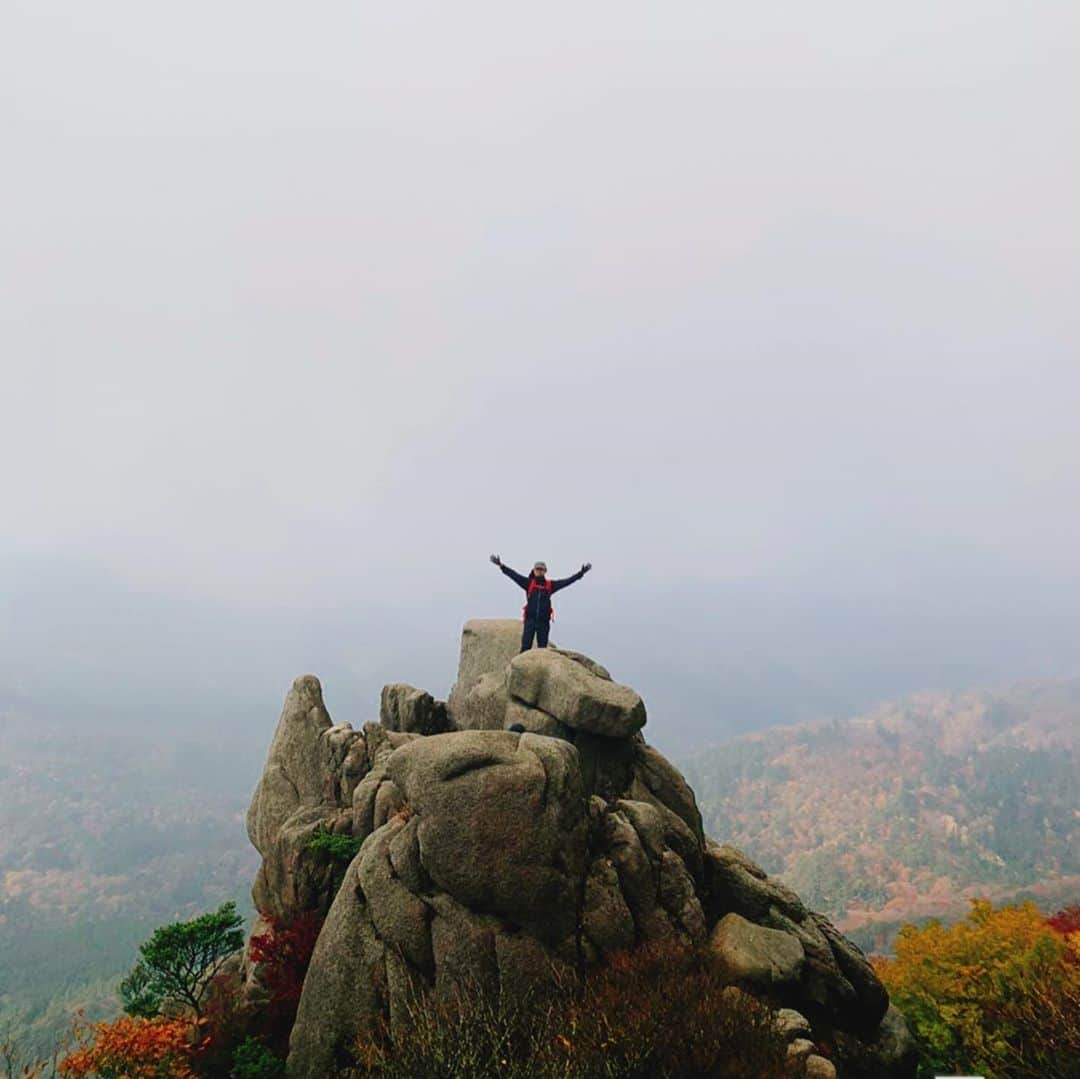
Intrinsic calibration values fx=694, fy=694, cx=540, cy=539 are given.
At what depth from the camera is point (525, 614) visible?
112ft

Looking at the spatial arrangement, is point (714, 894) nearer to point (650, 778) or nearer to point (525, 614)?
point (650, 778)

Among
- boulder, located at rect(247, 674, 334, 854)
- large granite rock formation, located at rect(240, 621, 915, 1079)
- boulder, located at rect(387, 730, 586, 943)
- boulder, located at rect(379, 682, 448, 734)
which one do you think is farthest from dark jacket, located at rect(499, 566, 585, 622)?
boulder, located at rect(387, 730, 586, 943)

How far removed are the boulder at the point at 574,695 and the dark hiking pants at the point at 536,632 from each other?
328cm

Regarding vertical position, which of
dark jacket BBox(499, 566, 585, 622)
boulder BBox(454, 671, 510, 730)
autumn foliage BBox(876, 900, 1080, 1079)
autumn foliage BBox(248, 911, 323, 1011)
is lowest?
autumn foliage BBox(876, 900, 1080, 1079)

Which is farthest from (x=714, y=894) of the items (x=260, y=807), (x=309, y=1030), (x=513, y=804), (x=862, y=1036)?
(x=260, y=807)

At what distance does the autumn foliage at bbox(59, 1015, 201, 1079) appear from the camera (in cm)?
2011

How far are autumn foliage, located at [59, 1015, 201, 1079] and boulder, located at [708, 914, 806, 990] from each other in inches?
642

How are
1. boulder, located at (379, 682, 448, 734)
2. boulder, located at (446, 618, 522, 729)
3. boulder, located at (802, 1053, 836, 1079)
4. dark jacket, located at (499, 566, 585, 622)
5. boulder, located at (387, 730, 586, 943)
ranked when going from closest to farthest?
boulder, located at (802, 1053, 836, 1079), boulder, located at (387, 730, 586, 943), dark jacket, located at (499, 566, 585, 622), boulder, located at (379, 682, 448, 734), boulder, located at (446, 618, 522, 729)

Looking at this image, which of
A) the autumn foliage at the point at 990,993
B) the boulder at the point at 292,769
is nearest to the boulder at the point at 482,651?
the boulder at the point at 292,769

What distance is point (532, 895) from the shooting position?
63.3ft

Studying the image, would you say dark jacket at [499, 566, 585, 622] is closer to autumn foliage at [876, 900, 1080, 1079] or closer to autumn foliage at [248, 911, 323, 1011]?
autumn foliage at [248, 911, 323, 1011]

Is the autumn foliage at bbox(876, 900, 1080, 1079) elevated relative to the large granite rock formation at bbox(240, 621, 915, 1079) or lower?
lower

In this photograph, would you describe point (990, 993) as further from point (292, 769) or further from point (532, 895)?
point (292, 769)

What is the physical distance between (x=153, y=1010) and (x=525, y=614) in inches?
815
